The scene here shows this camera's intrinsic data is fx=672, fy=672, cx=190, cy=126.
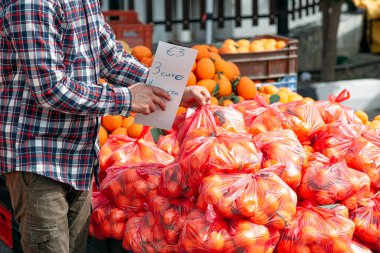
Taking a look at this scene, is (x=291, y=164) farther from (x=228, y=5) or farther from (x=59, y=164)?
(x=228, y=5)

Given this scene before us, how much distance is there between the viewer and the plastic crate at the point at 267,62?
5.63m

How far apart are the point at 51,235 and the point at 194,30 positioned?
7.12 metres

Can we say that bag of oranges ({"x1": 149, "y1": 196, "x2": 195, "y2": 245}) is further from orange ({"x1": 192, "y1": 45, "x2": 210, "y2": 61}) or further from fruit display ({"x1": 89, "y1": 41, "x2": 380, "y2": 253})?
orange ({"x1": 192, "y1": 45, "x2": 210, "y2": 61})

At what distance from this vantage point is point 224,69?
4.92 metres

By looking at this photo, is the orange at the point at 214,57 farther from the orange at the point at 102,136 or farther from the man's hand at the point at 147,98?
the man's hand at the point at 147,98

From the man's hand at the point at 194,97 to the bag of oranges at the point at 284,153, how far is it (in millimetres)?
272

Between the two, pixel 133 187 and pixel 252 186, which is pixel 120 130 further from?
pixel 252 186

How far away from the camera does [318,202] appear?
2.56 metres

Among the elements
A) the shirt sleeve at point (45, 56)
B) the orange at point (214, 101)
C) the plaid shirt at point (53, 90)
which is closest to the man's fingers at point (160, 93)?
the plaid shirt at point (53, 90)

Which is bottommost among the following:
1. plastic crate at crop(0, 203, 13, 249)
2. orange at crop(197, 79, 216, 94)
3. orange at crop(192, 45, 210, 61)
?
plastic crate at crop(0, 203, 13, 249)

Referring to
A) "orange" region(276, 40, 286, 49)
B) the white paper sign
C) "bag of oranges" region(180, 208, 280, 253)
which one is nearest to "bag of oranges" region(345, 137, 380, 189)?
"bag of oranges" region(180, 208, 280, 253)

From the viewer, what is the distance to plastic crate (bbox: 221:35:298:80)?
5629 millimetres

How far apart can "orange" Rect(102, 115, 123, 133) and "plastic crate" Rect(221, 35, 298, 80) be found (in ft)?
4.91

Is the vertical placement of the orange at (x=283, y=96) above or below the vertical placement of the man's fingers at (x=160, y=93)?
below
